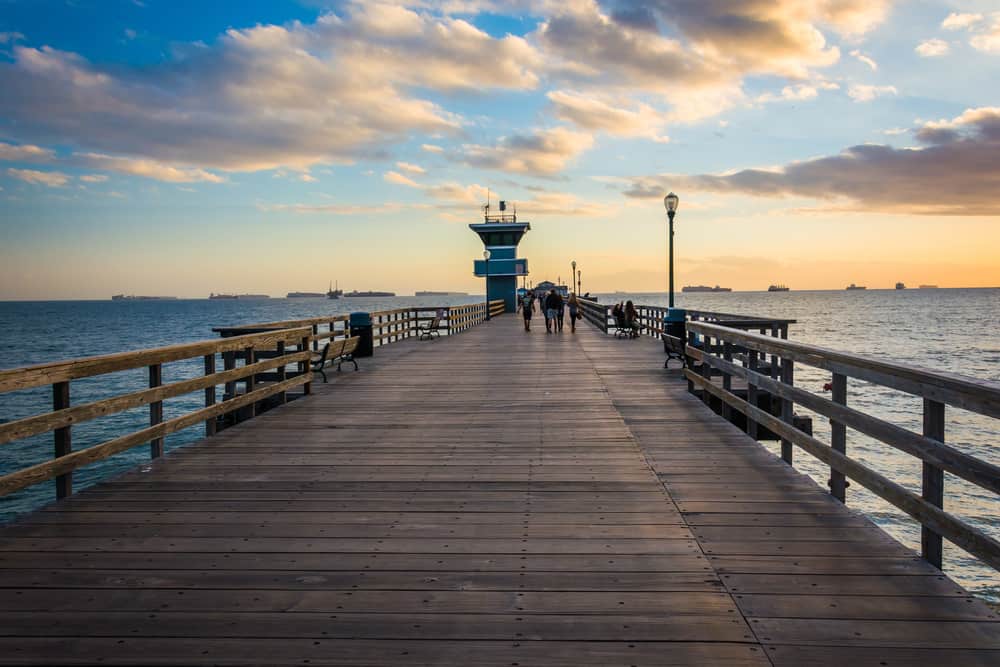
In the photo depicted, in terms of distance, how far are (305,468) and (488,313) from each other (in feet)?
115

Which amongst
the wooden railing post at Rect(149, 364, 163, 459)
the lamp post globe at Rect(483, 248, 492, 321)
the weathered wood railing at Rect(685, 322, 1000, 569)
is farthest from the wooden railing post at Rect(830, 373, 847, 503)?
the lamp post globe at Rect(483, 248, 492, 321)

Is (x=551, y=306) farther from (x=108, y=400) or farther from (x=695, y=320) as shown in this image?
(x=108, y=400)

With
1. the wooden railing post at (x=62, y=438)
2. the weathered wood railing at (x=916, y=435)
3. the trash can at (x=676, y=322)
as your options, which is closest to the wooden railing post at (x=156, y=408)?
the wooden railing post at (x=62, y=438)

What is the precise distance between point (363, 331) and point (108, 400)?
1129 cm

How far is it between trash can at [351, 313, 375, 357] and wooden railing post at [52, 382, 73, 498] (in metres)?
11.3

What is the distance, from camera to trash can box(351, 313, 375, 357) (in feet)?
55.2

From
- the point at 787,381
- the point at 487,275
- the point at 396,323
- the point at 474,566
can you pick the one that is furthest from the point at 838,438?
the point at 487,275

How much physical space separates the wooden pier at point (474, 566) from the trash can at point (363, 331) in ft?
31.3

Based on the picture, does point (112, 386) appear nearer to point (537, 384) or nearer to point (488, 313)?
point (488, 313)

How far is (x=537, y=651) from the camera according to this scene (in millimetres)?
3020

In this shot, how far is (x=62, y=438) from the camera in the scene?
5.21 m

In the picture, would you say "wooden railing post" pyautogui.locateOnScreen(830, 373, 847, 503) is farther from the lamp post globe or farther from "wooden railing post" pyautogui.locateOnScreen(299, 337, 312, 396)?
the lamp post globe

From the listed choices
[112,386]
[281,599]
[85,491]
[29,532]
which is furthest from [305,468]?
[112,386]

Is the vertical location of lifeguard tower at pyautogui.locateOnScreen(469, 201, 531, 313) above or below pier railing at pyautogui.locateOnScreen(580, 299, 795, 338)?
above
